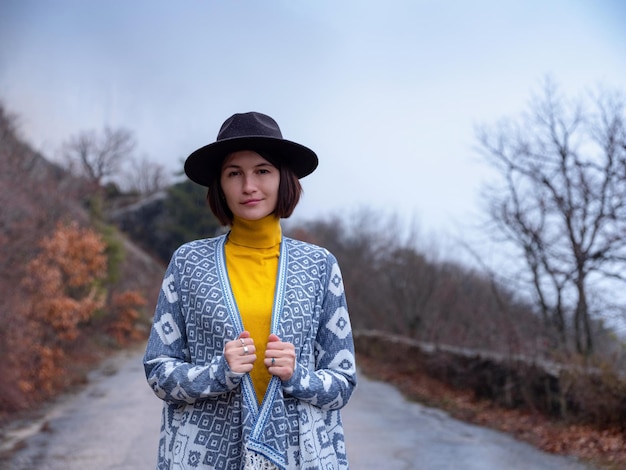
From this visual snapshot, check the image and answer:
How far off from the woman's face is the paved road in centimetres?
537

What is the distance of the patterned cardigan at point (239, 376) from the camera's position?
2090mm

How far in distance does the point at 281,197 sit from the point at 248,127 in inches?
9.8

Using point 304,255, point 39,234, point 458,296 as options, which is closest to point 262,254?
point 304,255

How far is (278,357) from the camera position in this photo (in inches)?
A: 80.6

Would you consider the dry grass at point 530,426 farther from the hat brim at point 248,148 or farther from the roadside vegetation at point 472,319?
the hat brim at point 248,148

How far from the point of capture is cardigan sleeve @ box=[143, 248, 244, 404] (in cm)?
207

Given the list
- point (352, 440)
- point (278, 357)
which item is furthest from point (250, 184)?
point (352, 440)

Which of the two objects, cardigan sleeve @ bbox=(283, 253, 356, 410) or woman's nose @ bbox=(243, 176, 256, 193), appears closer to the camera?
cardigan sleeve @ bbox=(283, 253, 356, 410)

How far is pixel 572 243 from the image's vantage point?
11.3 m

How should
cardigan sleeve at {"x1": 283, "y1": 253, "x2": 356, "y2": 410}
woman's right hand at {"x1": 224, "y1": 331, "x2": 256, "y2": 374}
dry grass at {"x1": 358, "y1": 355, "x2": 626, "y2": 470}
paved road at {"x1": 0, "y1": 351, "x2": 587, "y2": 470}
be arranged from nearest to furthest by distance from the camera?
woman's right hand at {"x1": 224, "y1": 331, "x2": 256, "y2": 374}, cardigan sleeve at {"x1": 283, "y1": 253, "x2": 356, "y2": 410}, paved road at {"x1": 0, "y1": 351, "x2": 587, "y2": 470}, dry grass at {"x1": 358, "y1": 355, "x2": 626, "y2": 470}

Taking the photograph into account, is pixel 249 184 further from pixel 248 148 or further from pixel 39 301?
pixel 39 301

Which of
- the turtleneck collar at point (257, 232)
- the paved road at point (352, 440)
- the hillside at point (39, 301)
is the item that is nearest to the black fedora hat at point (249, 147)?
the turtleneck collar at point (257, 232)

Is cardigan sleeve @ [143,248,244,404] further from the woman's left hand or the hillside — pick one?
the hillside

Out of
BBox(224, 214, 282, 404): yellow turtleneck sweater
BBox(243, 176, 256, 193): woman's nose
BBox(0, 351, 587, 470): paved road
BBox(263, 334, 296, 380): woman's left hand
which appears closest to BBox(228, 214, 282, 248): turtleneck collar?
BBox(224, 214, 282, 404): yellow turtleneck sweater
